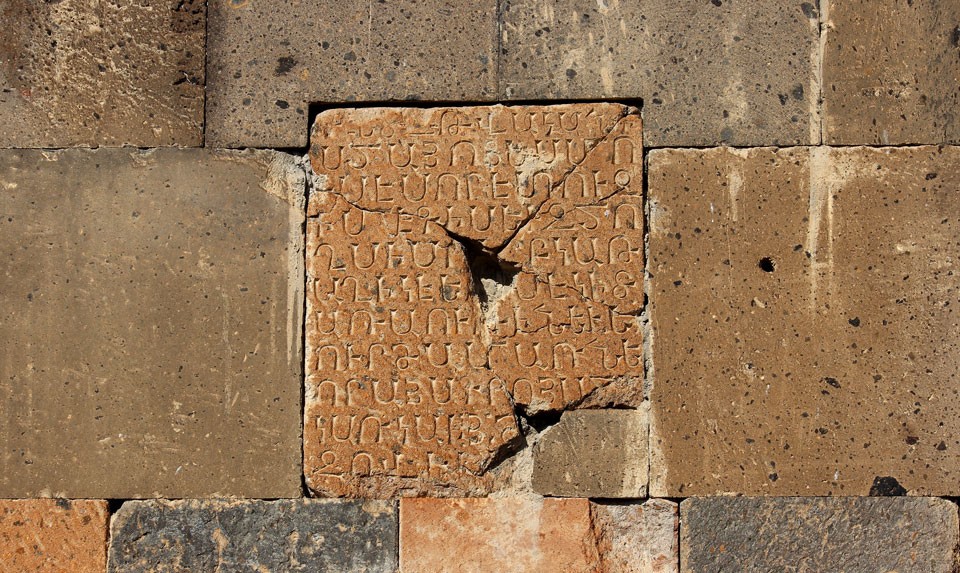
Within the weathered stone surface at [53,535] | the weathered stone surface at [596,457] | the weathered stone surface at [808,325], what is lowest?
the weathered stone surface at [53,535]

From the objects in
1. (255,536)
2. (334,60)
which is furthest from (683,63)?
(255,536)

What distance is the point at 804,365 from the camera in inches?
103

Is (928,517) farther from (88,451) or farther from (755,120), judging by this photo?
(88,451)

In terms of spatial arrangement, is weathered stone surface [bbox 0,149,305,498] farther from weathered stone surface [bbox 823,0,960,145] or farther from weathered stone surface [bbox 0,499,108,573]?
weathered stone surface [bbox 823,0,960,145]

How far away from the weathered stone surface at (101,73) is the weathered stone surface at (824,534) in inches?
89.7

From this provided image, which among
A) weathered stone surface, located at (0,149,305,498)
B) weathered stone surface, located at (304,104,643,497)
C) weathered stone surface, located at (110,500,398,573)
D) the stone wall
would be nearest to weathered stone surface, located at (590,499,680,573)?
the stone wall

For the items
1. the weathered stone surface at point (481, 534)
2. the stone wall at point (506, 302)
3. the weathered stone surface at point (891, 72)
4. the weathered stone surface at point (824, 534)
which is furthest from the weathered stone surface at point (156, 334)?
the weathered stone surface at point (891, 72)

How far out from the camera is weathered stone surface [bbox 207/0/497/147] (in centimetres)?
269

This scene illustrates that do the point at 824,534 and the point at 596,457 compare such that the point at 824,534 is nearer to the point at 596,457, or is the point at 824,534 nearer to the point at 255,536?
the point at 596,457

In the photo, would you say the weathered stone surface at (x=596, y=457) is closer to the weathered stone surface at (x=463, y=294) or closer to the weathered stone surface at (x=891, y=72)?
the weathered stone surface at (x=463, y=294)

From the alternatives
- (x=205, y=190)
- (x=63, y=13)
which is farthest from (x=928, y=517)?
(x=63, y=13)

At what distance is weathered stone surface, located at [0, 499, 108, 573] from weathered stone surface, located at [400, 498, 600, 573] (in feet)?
3.51

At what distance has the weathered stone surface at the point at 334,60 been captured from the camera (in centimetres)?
269

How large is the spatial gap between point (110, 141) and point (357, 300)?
1.07 metres
